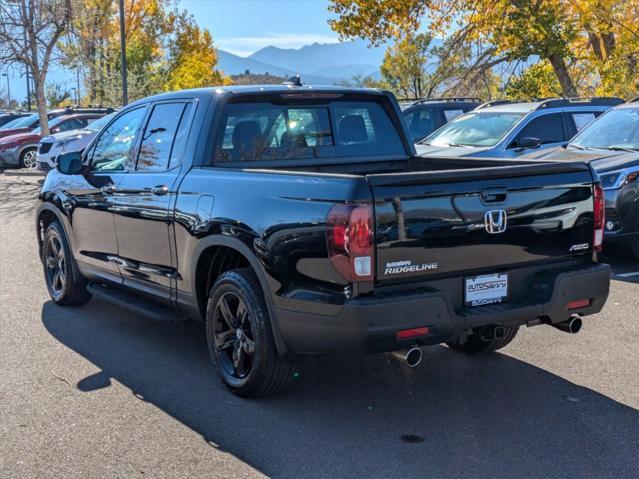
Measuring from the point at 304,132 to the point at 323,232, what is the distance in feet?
6.10

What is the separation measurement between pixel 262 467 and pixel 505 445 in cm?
127

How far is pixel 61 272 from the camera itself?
7246 mm

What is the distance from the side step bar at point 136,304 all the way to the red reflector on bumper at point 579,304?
263 centimetres

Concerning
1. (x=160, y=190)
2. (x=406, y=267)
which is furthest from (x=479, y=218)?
(x=160, y=190)

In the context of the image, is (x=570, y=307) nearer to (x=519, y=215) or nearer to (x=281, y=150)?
(x=519, y=215)

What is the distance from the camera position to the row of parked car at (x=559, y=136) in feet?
27.5

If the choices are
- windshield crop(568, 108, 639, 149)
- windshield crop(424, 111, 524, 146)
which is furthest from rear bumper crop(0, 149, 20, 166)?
windshield crop(568, 108, 639, 149)

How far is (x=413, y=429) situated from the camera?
438 cm

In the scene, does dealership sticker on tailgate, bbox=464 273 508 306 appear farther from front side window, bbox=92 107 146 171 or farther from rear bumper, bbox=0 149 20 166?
rear bumper, bbox=0 149 20 166

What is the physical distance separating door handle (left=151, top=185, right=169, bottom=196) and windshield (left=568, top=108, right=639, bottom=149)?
19.9 ft

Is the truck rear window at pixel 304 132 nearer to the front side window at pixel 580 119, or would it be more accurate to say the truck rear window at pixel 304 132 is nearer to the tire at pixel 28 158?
the front side window at pixel 580 119

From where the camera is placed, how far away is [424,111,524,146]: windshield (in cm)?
1162

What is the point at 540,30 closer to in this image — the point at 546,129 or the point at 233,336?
the point at 546,129

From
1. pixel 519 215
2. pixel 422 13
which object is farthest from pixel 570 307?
pixel 422 13
